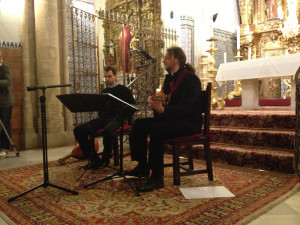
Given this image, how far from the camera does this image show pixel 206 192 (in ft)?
9.11

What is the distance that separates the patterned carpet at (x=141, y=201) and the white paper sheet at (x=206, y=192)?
7 centimetres

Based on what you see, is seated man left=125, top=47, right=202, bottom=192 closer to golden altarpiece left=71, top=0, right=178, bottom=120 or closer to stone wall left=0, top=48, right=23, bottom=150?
stone wall left=0, top=48, right=23, bottom=150

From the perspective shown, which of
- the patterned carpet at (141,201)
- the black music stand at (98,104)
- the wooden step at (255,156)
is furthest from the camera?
the wooden step at (255,156)

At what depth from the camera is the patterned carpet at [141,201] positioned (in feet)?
7.24

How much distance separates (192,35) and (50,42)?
15.5 ft

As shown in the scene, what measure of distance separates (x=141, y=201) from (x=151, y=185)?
1.00 ft

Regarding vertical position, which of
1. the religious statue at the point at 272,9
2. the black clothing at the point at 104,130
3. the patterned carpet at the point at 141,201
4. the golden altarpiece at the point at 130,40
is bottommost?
the patterned carpet at the point at 141,201

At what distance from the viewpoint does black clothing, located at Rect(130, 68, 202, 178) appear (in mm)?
2914

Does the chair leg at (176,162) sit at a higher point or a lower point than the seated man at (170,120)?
lower

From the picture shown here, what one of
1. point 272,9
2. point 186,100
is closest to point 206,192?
point 186,100

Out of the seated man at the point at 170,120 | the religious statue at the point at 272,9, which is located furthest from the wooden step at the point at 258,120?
the religious statue at the point at 272,9

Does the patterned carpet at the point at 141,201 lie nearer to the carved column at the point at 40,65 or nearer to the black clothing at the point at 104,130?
the black clothing at the point at 104,130

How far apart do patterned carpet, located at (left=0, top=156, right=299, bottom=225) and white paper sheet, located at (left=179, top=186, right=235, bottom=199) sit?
7 cm

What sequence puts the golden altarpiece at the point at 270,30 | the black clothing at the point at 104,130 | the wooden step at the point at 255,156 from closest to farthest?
the wooden step at the point at 255,156 → the black clothing at the point at 104,130 → the golden altarpiece at the point at 270,30
